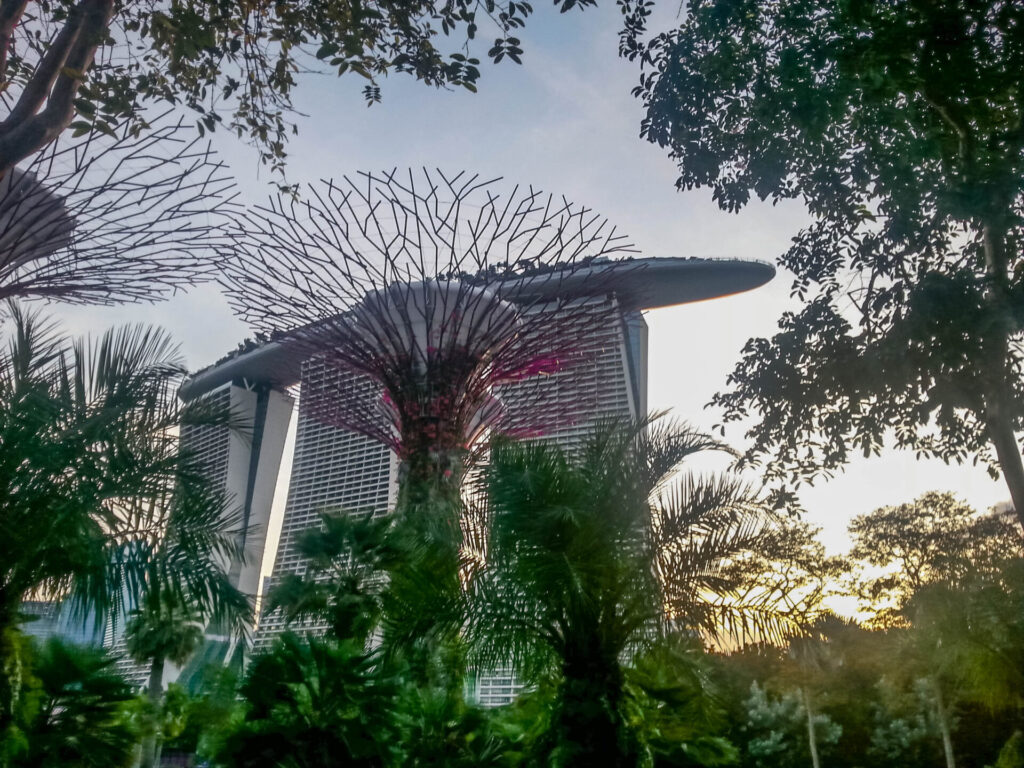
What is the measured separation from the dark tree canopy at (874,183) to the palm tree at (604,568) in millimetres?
2027

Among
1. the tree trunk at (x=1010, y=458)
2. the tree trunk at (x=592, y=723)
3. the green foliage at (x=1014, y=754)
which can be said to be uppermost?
the tree trunk at (x=1010, y=458)

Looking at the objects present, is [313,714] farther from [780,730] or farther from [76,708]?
[780,730]

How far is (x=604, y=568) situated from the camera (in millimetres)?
6270

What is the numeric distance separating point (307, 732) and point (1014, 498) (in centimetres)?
602

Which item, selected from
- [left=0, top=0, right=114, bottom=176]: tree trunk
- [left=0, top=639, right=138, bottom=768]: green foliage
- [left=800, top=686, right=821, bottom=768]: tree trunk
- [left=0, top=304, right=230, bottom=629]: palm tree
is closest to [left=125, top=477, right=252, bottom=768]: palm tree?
[left=0, top=304, right=230, bottom=629]: palm tree

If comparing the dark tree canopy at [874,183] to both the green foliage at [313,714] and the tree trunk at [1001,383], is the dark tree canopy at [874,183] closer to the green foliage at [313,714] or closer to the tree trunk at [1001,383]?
the tree trunk at [1001,383]

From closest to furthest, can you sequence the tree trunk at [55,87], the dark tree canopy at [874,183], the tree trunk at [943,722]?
1. the tree trunk at [55,87]
2. the dark tree canopy at [874,183]
3. the tree trunk at [943,722]

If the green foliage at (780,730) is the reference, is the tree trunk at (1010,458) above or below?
above

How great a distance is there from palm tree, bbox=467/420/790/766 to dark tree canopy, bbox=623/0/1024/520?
2.03 metres

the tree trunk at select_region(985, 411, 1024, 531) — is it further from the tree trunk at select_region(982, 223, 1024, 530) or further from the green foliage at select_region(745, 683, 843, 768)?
the green foliage at select_region(745, 683, 843, 768)

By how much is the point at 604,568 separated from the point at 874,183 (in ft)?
15.5

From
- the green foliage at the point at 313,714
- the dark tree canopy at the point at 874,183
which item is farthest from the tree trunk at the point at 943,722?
the green foliage at the point at 313,714

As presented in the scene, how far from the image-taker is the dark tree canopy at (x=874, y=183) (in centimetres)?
523

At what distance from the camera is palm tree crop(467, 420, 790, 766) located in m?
6.17
